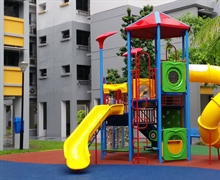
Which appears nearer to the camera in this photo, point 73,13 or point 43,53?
point 73,13

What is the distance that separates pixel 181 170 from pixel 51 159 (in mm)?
5966

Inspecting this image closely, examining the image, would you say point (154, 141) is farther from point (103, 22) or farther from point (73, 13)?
point (73, 13)

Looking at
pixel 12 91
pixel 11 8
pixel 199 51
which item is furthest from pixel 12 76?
pixel 199 51

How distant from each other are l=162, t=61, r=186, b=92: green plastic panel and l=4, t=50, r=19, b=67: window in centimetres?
1046

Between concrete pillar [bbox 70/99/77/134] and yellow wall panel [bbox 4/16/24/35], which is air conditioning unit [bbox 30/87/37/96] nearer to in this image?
concrete pillar [bbox 70/99/77/134]

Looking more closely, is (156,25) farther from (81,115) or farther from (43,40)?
(81,115)

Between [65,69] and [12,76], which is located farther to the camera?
[65,69]

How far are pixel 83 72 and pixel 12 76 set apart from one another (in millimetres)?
12726

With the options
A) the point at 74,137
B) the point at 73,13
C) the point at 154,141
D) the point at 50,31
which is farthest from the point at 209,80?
the point at 50,31

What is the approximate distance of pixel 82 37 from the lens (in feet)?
111

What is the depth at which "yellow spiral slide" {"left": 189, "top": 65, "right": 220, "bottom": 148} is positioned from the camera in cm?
Answer: 1359

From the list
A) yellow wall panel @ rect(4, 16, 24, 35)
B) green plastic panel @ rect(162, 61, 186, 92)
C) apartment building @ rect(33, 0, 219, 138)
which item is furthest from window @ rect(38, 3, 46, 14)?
green plastic panel @ rect(162, 61, 186, 92)

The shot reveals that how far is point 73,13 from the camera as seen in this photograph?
33375mm

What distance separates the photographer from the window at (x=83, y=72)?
33.4m
